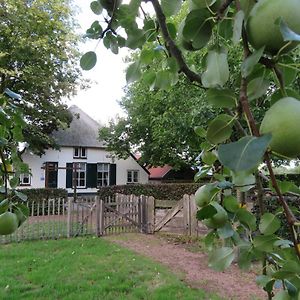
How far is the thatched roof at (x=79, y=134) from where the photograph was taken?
26.2 metres

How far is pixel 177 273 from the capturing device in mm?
6480

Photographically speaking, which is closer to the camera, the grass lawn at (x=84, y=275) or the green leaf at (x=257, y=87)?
the green leaf at (x=257, y=87)

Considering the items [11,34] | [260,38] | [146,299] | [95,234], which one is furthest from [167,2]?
[11,34]

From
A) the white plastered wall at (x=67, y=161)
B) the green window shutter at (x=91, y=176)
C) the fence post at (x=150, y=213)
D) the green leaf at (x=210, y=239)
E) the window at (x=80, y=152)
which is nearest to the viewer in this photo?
the green leaf at (x=210, y=239)

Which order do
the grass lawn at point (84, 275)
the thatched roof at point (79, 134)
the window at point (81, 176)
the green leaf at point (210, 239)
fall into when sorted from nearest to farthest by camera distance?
the green leaf at point (210, 239), the grass lawn at point (84, 275), the window at point (81, 176), the thatched roof at point (79, 134)

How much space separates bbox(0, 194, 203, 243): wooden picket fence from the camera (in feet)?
32.8

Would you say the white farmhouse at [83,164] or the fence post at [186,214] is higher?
the white farmhouse at [83,164]

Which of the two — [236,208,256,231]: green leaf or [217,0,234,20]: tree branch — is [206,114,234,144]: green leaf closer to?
[217,0,234,20]: tree branch

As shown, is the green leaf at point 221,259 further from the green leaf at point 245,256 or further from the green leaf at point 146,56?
the green leaf at point 146,56

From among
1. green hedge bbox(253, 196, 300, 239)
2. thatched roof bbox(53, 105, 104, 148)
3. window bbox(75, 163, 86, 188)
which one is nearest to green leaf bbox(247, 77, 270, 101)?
green hedge bbox(253, 196, 300, 239)

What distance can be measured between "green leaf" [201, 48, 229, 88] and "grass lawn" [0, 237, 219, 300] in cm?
478

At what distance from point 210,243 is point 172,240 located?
8597 millimetres

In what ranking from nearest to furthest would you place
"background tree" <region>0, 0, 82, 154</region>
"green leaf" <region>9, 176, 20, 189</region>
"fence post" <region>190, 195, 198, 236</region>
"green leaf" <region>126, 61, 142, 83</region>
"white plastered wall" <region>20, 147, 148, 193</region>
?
"green leaf" <region>126, 61, 142, 83</region>, "green leaf" <region>9, 176, 20, 189</region>, "fence post" <region>190, 195, 198, 236</region>, "background tree" <region>0, 0, 82, 154</region>, "white plastered wall" <region>20, 147, 148, 193</region>

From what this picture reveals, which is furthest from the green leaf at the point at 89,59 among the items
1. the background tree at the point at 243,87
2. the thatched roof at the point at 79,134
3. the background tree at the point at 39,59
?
the thatched roof at the point at 79,134
